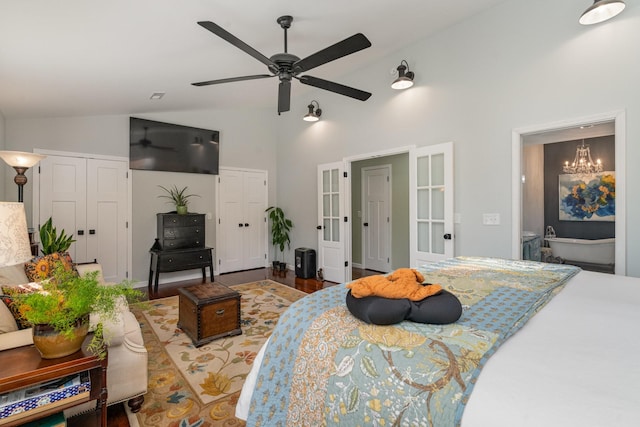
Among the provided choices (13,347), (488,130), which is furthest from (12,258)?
(488,130)

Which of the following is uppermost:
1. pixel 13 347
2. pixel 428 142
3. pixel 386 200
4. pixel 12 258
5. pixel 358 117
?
pixel 358 117

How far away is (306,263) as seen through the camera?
543cm

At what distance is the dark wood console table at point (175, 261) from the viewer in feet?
15.4

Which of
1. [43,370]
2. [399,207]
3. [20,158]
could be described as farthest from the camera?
[399,207]

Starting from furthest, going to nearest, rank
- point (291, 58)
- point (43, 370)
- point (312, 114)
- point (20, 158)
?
1. point (312, 114)
2. point (20, 158)
3. point (291, 58)
4. point (43, 370)

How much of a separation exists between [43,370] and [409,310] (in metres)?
1.51

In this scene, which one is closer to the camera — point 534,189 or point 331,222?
point 331,222

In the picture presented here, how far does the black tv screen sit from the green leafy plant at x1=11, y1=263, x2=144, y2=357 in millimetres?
4112

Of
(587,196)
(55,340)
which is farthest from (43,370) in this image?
(587,196)

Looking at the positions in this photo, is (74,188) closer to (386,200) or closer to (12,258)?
(12,258)

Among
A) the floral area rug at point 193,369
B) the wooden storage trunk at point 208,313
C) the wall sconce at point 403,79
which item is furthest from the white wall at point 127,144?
the wall sconce at point 403,79

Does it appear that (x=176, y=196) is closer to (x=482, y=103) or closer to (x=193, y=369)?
(x=193, y=369)

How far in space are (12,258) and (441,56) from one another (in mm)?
4244

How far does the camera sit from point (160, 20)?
251 cm
